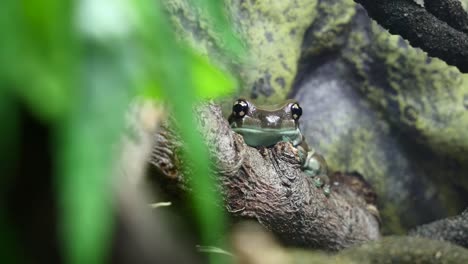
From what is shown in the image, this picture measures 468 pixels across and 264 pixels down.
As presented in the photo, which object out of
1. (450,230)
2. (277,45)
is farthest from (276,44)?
(450,230)

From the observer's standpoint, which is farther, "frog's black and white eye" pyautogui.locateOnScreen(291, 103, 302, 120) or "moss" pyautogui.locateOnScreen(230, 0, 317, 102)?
"moss" pyautogui.locateOnScreen(230, 0, 317, 102)

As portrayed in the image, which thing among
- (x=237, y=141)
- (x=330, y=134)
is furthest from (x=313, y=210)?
(x=330, y=134)

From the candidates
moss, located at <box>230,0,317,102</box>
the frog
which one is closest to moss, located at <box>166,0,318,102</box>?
moss, located at <box>230,0,317,102</box>

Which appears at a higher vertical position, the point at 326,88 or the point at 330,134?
the point at 326,88

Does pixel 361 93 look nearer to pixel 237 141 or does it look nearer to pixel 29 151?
pixel 237 141

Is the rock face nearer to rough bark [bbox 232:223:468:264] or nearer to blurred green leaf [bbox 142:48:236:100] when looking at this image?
rough bark [bbox 232:223:468:264]

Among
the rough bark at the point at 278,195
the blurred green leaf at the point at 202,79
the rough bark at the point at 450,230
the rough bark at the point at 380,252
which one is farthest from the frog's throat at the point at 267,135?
the blurred green leaf at the point at 202,79
